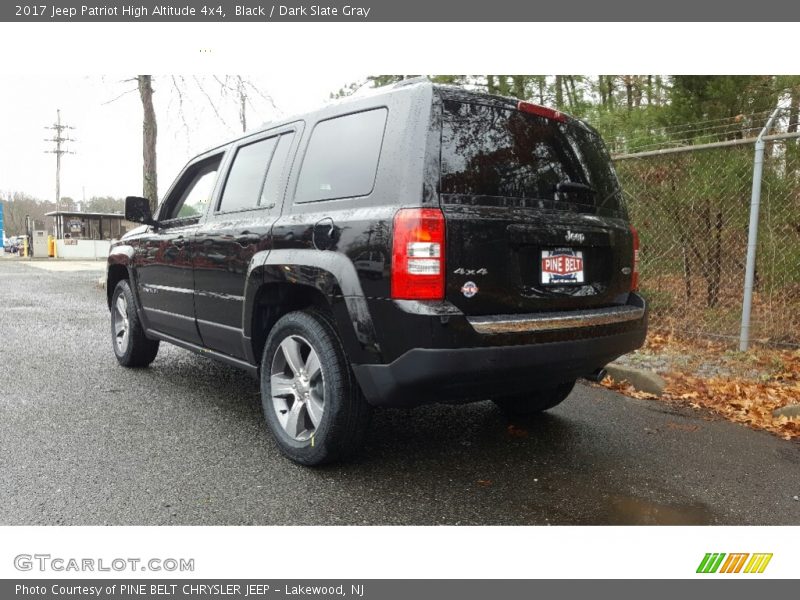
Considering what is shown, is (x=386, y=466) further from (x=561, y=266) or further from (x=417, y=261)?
(x=561, y=266)

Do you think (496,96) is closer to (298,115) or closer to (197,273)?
(298,115)

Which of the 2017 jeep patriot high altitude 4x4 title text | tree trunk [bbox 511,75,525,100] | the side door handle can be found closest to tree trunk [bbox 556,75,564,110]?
tree trunk [bbox 511,75,525,100]

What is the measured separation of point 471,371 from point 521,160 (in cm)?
111

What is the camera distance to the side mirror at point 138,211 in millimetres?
4715

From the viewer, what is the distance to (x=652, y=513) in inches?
107

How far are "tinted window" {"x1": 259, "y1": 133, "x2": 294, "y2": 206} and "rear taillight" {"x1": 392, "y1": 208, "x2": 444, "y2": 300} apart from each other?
1182 millimetres

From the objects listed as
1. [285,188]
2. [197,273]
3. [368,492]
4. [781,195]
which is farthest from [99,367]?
[781,195]

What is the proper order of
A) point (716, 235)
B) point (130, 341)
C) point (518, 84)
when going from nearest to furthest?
point (130, 341), point (716, 235), point (518, 84)

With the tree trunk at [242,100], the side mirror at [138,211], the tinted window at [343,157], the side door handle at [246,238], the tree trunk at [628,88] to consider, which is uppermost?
the tree trunk at [242,100]

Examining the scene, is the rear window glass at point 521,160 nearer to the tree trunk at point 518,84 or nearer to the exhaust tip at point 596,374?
the exhaust tip at point 596,374

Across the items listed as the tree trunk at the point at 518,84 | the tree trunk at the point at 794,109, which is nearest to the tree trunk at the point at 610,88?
the tree trunk at the point at 518,84

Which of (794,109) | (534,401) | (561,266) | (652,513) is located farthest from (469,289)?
(794,109)

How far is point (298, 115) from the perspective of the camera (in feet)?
11.7

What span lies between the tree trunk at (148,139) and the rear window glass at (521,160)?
508 inches
